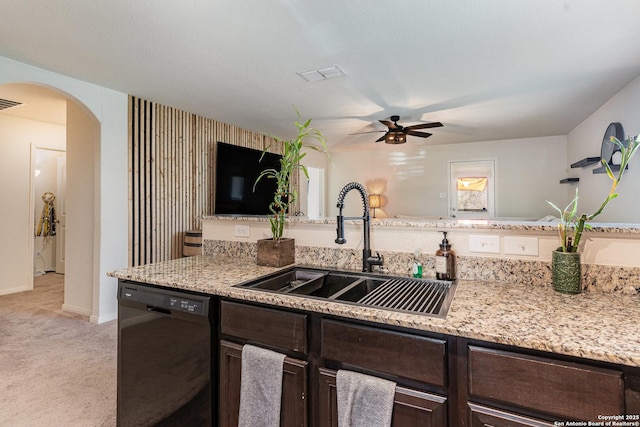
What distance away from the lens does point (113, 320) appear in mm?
3391

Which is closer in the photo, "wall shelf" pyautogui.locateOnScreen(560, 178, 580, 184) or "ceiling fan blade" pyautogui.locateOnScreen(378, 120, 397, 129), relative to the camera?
"ceiling fan blade" pyautogui.locateOnScreen(378, 120, 397, 129)

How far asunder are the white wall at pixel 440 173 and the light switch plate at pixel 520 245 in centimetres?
542

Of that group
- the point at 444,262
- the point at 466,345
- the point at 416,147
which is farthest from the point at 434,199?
the point at 466,345

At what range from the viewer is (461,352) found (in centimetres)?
90

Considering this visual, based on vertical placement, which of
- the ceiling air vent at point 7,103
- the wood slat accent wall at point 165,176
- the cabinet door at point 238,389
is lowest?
the cabinet door at point 238,389

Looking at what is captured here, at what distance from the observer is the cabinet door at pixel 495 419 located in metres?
0.82

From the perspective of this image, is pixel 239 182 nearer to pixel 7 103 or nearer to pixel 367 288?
pixel 7 103

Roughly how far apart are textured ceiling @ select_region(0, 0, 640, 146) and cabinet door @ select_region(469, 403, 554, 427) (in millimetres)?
2083

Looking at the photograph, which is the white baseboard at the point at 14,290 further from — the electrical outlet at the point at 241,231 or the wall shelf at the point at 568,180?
the wall shelf at the point at 568,180

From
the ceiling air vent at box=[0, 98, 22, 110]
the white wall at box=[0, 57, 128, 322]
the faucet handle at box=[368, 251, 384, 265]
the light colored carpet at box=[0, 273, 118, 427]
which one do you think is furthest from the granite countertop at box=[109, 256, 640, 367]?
the ceiling air vent at box=[0, 98, 22, 110]

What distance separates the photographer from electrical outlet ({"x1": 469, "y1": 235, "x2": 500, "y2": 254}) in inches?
54.9

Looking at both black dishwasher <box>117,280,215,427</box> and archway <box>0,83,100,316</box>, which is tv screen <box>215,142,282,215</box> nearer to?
archway <box>0,83,100,316</box>

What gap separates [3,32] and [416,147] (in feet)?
20.2

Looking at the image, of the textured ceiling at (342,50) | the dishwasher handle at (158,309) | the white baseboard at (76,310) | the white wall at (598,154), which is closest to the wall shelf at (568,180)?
the white wall at (598,154)
